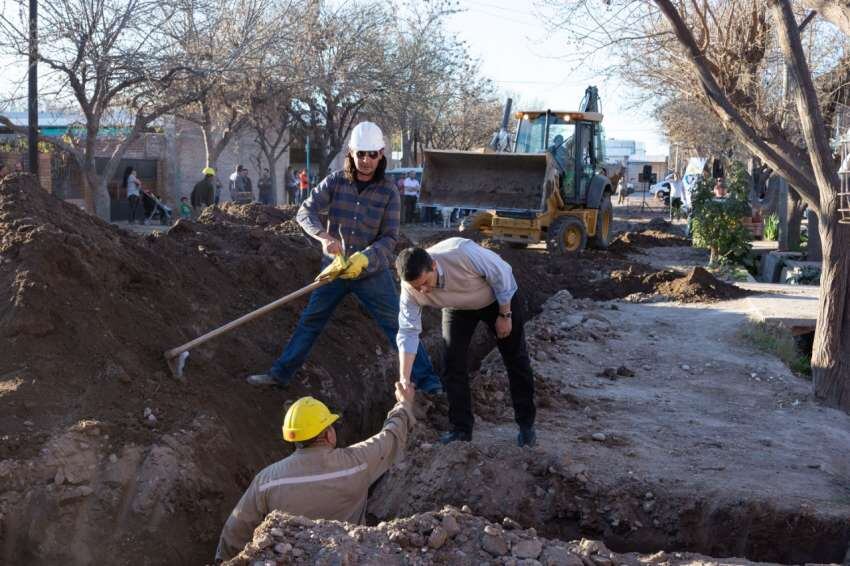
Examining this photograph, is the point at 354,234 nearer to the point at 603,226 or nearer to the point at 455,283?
the point at 455,283

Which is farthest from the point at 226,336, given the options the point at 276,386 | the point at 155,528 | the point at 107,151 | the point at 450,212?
the point at 107,151

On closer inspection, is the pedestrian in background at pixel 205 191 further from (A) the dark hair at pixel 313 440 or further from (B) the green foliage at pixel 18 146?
(A) the dark hair at pixel 313 440

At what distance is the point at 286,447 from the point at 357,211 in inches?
67.1

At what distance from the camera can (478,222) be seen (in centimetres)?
1888

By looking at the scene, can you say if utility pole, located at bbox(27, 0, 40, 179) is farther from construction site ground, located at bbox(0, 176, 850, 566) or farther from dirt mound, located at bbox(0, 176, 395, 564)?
dirt mound, located at bbox(0, 176, 395, 564)

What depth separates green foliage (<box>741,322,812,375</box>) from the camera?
10.6 m

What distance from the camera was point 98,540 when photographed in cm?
502

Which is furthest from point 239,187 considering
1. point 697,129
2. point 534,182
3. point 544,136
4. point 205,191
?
point 697,129

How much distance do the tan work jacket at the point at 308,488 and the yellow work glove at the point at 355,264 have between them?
1.85 m

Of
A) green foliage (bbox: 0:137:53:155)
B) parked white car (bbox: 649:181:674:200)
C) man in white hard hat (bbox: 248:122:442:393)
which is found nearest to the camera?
man in white hard hat (bbox: 248:122:442:393)

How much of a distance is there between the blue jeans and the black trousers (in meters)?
0.38

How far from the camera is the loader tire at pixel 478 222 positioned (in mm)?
18723

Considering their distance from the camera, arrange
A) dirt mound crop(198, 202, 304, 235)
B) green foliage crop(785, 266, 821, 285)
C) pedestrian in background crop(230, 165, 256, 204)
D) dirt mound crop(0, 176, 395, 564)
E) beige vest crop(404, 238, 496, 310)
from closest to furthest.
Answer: dirt mound crop(0, 176, 395, 564), beige vest crop(404, 238, 496, 310), dirt mound crop(198, 202, 304, 235), green foliage crop(785, 266, 821, 285), pedestrian in background crop(230, 165, 256, 204)

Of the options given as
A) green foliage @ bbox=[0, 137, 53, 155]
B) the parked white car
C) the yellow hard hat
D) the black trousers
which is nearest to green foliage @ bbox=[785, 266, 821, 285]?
the black trousers
